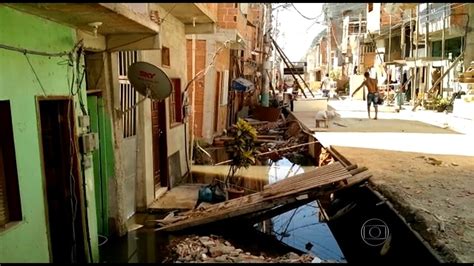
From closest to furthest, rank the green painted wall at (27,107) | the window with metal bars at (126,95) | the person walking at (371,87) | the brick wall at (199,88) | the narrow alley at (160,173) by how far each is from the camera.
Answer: the green painted wall at (27,107), the narrow alley at (160,173), the window with metal bars at (126,95), the brick wall at (199,88), the person walking at (371,87)

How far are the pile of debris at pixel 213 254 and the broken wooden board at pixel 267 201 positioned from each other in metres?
0.42

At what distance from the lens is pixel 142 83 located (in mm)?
7070

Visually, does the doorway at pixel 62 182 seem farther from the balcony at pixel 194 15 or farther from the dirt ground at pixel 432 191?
A: the dirt ground at pixel 432 191

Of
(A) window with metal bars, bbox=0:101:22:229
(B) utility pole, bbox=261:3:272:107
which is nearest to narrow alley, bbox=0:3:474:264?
(A) window with metal bars, bbox=0:101:22:229

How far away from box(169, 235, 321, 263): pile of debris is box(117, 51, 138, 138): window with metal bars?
2.34 m

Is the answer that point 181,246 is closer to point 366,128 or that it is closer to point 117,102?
point 117,102

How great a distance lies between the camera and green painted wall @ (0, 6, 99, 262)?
3.97m

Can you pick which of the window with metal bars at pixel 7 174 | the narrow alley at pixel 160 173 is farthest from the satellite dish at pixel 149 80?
the window with metal bars at pixel 7 174

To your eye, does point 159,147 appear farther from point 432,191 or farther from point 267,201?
point 432,191

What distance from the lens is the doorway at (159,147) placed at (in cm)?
937

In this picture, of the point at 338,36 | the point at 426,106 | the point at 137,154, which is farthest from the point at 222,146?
the point at 338,36

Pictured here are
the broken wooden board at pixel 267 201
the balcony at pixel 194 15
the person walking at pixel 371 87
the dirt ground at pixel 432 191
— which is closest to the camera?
the dirt ground at pixel 432 191

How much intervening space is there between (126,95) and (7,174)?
3.90 metres

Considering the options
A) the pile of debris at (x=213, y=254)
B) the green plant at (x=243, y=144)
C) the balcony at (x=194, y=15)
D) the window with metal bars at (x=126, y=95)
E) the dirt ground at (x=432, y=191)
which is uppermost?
the balcony at (x=194, y=15)
